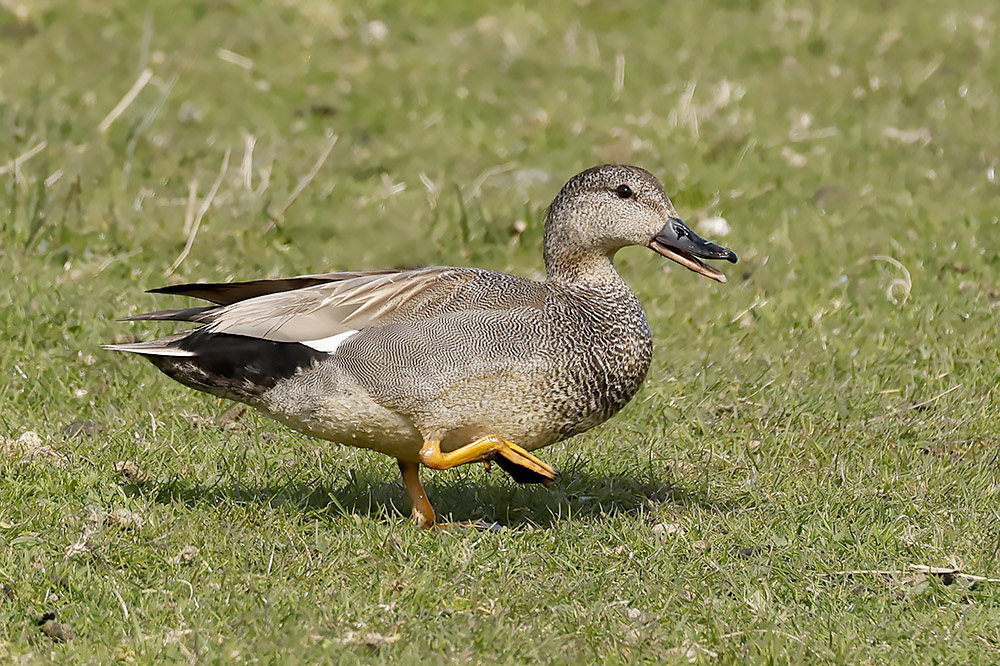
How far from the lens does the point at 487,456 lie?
14.9ft

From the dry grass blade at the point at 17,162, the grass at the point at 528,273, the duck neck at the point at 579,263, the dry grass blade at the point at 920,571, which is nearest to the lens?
the grass at the point at 528,273

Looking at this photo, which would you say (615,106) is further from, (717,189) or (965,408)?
(965,408)

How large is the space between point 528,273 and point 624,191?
2532mm

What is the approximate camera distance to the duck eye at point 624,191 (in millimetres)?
4840

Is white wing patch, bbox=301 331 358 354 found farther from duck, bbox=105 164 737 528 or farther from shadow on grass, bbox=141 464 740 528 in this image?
shadow on grass, bbox=141 464 740 528

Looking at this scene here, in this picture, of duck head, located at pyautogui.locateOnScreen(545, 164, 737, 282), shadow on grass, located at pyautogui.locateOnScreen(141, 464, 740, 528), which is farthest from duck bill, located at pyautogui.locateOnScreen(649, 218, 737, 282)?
shadow on grass, located at pyautogui.locateOnScreen(141, 464, 740, 528)

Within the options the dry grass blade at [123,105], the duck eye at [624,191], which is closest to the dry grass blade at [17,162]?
the dry grass blade at [123,105]

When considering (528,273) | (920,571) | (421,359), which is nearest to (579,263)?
(421,359)

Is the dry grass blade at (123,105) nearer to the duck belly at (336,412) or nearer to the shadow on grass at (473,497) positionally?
the shadow on grass at (473,497)

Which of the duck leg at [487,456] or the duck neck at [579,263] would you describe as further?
the duck neck at [579,263]

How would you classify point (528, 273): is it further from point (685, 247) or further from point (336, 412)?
point (336, 412)

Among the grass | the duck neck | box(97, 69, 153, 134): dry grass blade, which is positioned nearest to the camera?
the grass

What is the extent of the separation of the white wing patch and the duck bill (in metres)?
1.10

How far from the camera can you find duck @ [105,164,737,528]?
4.46m
